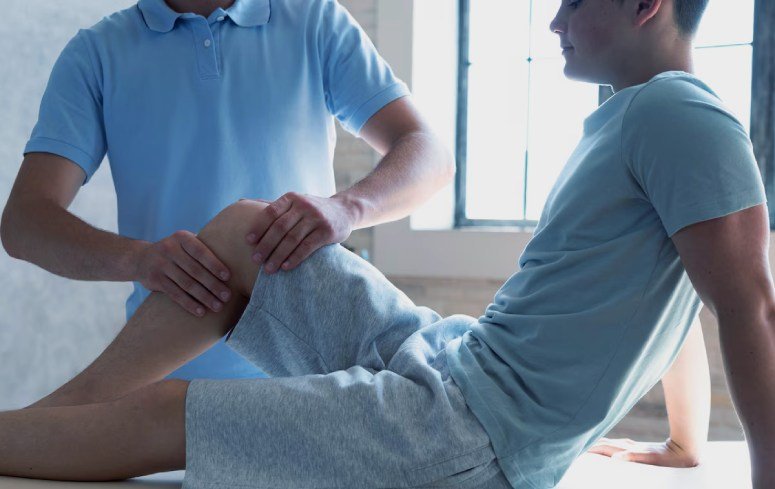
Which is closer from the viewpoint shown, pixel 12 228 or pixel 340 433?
pixel 340 433

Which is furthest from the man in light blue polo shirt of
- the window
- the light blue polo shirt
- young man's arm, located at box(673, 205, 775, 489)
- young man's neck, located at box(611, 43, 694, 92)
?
the window

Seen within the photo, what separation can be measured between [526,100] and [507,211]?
45 centimetres

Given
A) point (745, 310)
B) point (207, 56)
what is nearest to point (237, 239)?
point (207, 56)

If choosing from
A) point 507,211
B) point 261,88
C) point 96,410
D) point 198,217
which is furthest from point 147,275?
point 507,211

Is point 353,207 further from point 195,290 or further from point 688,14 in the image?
point 688,14

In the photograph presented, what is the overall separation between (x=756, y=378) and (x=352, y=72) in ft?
3.36

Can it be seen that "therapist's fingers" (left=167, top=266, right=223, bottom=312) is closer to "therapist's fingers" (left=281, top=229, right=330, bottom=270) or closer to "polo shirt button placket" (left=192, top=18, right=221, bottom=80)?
"therapist's fingers" (left=281, top=229, right=330, bottom=270)

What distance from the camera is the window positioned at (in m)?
3.37

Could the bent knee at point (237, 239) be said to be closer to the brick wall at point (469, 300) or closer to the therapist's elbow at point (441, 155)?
the therapist's elbow at point (441, 155)

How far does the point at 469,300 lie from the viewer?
312cm

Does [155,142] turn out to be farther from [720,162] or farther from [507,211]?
[507,211]

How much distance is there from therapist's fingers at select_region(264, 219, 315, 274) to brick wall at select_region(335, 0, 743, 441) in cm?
193

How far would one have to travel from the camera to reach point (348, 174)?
339cm

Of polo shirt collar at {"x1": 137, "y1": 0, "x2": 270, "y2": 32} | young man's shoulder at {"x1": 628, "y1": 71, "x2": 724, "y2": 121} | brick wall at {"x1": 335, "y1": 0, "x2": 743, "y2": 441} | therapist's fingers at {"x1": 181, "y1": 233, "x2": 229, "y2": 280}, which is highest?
polo shirt collar at {"x1": 137, "y1": 0, "x2": 270, "y2": 32}
